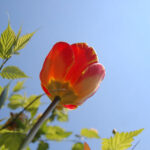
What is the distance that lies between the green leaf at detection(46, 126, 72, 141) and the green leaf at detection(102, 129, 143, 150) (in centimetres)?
34

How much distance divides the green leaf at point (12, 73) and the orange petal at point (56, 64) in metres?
0.11

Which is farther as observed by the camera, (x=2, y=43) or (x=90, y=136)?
(x=90, y=136)

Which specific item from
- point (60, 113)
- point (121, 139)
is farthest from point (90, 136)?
point (121, 139)

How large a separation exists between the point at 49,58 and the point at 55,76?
0.03 meters

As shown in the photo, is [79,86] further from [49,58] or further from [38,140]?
[38,140]

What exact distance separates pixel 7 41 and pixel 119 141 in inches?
10.8

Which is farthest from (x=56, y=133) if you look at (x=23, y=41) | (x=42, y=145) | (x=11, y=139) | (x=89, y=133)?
(x=23, y=41)

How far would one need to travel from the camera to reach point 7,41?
39 cm

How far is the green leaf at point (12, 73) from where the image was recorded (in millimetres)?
423

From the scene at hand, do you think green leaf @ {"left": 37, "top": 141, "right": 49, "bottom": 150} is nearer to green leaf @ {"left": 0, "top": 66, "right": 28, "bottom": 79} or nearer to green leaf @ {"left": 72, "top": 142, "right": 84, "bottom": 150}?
green leaf @ {"left": 72, "top": 142, "right": 84, "bottom": 150}

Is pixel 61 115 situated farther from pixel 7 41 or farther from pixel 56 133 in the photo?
pixel 7 41

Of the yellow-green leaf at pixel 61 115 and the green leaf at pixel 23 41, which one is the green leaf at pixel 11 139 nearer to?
the green leaf at pixel 23 41

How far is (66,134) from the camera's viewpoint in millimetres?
688

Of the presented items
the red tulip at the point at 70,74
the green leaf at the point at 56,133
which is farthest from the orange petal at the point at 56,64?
the green leaf at the point at 56,133
